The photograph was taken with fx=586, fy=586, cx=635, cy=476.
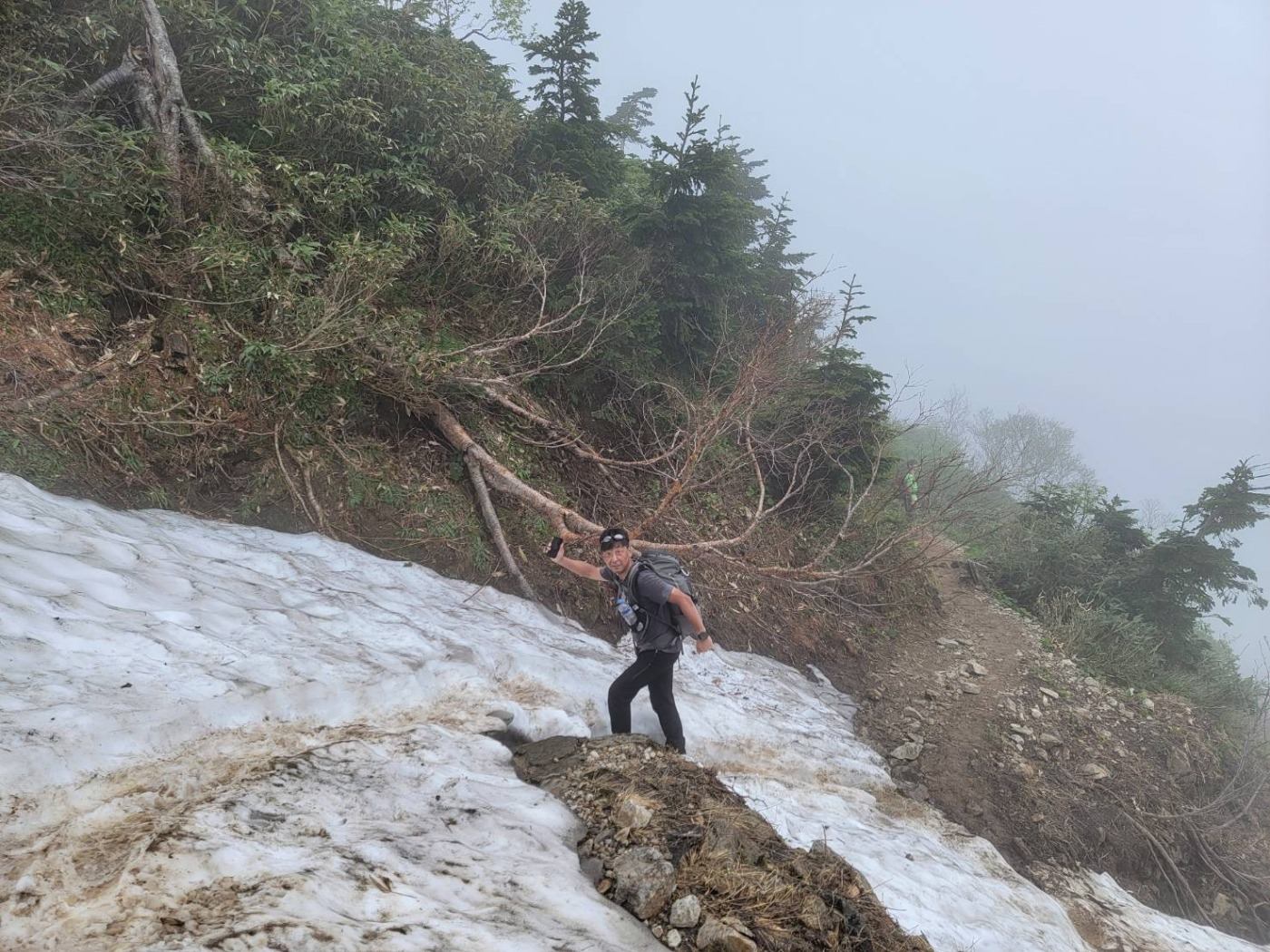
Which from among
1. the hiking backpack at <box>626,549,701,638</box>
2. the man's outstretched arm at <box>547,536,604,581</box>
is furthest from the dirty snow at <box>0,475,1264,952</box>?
the hiking backpack at <box>626,549,701,638</box>

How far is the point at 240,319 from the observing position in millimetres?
5406

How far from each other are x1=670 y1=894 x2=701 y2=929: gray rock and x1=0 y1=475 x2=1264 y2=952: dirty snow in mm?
134

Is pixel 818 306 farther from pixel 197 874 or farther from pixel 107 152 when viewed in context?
pixel 197 874

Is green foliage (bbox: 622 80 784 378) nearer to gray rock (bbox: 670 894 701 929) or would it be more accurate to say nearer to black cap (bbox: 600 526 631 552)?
black cap (bbox: 600 526 631 552)

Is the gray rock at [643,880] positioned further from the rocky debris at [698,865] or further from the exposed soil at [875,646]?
the exposed soil at [875,646]

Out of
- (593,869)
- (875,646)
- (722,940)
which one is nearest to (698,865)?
(722,940)

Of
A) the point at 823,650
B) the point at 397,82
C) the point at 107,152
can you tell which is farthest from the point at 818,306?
the point at 107,152

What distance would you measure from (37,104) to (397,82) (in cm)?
351

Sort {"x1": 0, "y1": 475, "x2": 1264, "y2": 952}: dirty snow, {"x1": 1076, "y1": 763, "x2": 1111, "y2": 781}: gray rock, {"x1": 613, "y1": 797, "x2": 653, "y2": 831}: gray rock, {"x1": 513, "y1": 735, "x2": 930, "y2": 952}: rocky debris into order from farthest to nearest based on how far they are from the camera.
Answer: {"x1": 1076, "y1": 763, "x2": 1111, "y2": 781}: gray rock → {"x1": 613, "y1": 797, "x2": 653, "y2": 831}: gray rock → {"x1": 513, "y1": 735, "x2": 930, "y2": 952}: rocky debris → {"x1": 0, "y1": 475, "x2": 1264, "y2": 952}: dirty snow

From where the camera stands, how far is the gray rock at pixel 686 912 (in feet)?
7.98

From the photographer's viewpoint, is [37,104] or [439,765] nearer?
[439,765]

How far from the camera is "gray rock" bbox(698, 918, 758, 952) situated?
235cm

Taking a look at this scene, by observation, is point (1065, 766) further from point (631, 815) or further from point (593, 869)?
point (593, 869)

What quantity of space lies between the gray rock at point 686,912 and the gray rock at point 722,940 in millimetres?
57
